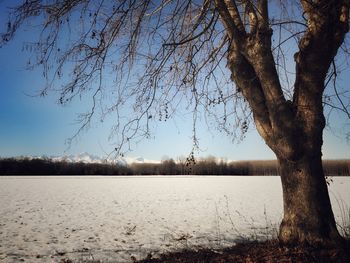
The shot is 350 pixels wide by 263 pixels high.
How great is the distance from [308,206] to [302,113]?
128cm

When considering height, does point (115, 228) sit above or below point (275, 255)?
below

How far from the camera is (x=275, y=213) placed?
44.0 feet

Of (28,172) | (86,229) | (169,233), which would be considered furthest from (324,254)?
(28,172)

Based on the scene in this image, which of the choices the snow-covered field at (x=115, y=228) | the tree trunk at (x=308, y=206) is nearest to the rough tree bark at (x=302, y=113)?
the tree trunk at (x=308, y=206)

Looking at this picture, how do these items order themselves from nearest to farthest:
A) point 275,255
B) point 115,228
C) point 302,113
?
point 275,255
point 302,113
point 115,228

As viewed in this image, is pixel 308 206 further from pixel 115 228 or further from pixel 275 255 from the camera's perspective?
pixel 115 228

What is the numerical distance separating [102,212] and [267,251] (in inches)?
379

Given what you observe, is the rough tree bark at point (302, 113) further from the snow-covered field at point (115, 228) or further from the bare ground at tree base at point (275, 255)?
the snow-covered field at point (115, 228)

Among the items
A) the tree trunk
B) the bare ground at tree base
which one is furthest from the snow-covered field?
the tree trunk

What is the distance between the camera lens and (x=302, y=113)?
4754 millimetres

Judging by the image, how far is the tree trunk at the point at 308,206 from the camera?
453 cm

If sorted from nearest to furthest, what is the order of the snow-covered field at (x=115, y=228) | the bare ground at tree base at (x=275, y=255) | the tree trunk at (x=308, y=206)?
the bare ground at tree base at (x=275, y=255), the tree trunk at (x=308, y=206), the snow-covered field at (x=115, y=228)

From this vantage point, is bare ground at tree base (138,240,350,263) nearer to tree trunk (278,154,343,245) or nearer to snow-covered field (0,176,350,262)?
tree trunk (278,154,343,245)

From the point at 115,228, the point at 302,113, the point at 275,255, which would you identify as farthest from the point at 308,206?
the point at 115,228
